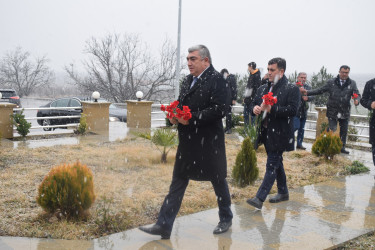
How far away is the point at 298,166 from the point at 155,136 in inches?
118

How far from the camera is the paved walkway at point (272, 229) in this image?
12.5 ft

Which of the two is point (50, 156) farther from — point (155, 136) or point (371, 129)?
point (371, 129)

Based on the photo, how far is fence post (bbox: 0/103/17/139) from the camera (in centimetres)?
1059

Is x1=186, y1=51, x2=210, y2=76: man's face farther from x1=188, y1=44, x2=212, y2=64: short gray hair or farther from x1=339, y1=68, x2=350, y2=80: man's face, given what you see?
x1=339, y1=68, x2=350, y2=80: man's face

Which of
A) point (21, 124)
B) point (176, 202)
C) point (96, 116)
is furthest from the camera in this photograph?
point (96, 116)

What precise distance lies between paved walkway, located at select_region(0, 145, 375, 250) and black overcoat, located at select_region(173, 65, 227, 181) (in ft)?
2.17

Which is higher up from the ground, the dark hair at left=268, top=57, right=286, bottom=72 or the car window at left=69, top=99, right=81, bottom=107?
the dark hair at left=268, top=57, right=286, bottom=72

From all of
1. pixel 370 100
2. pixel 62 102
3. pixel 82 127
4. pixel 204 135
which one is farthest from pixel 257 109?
pixel 62 102

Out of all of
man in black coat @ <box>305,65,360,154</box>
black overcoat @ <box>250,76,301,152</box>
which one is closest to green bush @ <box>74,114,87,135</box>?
man in black coat @ <box>305,65,360,154</box>

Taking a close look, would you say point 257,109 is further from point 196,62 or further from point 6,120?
point 6,120

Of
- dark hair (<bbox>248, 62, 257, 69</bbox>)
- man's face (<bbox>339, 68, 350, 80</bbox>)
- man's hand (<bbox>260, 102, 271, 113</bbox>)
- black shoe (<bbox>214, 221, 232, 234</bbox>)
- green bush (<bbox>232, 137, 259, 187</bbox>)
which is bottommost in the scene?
black shoe (<bbox>214, 221, 232, 234</bbox>)

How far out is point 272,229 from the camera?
4332mm

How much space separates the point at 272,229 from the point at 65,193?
2307 mm

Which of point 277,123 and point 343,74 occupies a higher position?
point 343,74
